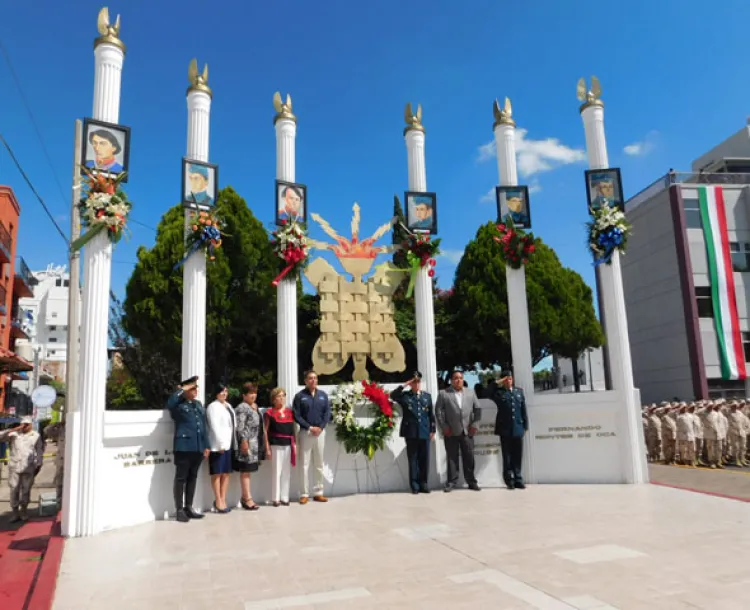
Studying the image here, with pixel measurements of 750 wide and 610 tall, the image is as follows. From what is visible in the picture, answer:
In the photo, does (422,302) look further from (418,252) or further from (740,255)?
(740,255)

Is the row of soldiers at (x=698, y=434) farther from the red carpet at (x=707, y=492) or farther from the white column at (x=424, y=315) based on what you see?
the white column at (x=424, y=315)

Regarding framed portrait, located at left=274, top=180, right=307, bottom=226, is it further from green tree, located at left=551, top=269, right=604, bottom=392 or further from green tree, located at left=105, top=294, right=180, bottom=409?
green tree, located at left=551, top=269, right=604, bottom=392

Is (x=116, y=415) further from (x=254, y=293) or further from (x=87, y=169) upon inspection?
(x=254, y=293)

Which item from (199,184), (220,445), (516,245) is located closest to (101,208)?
(199,184)

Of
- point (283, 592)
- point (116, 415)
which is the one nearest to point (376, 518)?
point (283, 592)

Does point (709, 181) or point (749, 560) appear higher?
point (709, 181)

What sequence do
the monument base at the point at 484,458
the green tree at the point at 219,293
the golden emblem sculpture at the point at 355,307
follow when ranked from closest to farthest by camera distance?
the monument base at the point at 484,458 → the golden emblem sculpture at the point at 355,307 → the green tree at the point at 219,293

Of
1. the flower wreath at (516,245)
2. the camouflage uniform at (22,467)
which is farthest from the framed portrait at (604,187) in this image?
the camouflage uniform at (22,467)

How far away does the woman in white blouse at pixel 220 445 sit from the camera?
7191mm

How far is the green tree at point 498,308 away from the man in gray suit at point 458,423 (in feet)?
37.7

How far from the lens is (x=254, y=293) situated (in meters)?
15.6

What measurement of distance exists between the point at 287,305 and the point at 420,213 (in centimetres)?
276

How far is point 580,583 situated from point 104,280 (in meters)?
5.79

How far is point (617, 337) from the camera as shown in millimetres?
9391
